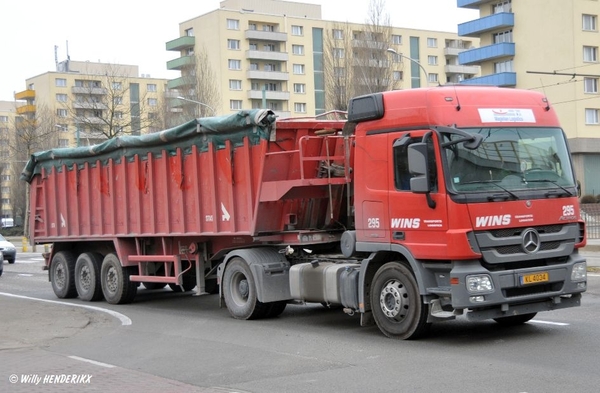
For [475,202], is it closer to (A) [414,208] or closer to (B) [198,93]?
(A) [414,208]

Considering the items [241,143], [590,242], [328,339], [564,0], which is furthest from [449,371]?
[564,0]

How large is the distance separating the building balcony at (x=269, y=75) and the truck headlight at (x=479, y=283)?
259 feet

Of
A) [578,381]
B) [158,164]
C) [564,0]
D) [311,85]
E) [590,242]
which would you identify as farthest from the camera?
[311,85]

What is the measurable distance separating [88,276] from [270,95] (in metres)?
72.2

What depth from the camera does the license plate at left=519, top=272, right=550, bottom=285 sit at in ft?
32.5

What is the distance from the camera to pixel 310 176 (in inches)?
494

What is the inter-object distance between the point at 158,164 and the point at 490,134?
23.4 ft

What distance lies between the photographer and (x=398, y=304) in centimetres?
1047

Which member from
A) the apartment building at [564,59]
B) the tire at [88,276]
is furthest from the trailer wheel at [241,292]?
the apartment building at [564,59]

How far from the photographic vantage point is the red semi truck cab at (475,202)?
9.80 metres

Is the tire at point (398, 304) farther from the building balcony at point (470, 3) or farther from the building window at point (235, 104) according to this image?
the building window at point (235, 104)

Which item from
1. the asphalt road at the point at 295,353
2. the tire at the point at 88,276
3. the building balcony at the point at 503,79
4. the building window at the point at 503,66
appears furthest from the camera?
the building window at the point at 503,66

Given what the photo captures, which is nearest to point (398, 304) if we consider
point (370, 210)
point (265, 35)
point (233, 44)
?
point (370, 210)

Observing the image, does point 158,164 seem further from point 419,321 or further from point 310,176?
point 419,321
